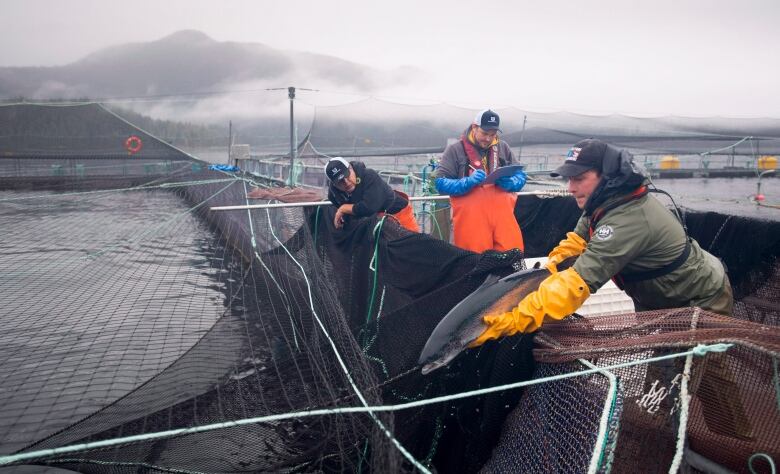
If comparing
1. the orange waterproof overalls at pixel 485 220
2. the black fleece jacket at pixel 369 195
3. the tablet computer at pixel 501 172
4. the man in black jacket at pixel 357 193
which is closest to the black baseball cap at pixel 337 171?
the man in black jacket at pixel 357 193

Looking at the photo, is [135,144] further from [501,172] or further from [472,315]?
[472,315]

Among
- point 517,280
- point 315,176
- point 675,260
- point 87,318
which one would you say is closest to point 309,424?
point 517,280

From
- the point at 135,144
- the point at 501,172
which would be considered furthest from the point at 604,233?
the point at 135,144

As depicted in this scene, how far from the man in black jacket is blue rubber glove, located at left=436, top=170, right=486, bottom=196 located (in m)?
0.47

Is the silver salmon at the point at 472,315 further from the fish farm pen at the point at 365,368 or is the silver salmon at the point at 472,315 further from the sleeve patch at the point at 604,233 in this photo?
the sleeve patch at the point at 604,233

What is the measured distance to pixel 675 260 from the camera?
2.87 metres

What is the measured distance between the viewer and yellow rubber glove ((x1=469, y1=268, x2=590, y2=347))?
2377 mm

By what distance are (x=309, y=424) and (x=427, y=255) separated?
4.21ft

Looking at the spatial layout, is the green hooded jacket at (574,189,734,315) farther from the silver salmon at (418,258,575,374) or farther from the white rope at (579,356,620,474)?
the white rope at (579,356,620,474)

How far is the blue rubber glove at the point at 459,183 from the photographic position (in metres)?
5.23

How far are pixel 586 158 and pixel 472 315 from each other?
1157 millimetres

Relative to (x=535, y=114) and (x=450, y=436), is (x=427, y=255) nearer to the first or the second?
(x=450, y=436)

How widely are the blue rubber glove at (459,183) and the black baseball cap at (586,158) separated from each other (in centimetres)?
222

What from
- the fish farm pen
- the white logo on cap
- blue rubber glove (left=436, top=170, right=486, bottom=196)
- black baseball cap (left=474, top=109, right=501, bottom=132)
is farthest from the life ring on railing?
the white logo on cap
